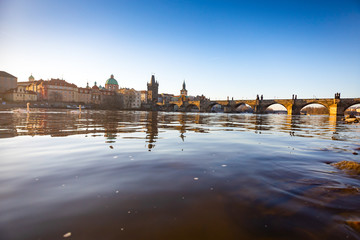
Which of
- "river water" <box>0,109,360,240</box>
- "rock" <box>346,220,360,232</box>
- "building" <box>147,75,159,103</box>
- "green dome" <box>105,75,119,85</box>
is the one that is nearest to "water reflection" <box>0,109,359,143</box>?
"river water" <box>0,109,360,240</box>

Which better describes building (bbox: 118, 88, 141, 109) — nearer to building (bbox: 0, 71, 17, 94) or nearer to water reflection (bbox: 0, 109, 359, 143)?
building (bbox: 0, 71, 17, 94)

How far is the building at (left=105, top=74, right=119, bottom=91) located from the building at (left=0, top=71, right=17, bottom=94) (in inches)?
2219

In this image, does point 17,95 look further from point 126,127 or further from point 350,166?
point 350,166

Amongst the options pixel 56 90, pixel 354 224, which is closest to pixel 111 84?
pixel 56 90

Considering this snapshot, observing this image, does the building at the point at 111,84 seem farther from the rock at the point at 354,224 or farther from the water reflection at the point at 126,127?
the rock at the point at 354,224

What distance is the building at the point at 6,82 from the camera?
80812mm

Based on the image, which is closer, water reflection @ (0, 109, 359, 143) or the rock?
the rock

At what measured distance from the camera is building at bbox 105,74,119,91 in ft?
445

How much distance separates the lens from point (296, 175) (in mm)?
3775

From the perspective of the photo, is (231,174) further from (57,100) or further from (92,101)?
(92,101)

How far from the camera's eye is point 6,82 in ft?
269

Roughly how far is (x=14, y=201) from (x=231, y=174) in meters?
3.48

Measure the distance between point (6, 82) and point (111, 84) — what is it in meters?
61.3

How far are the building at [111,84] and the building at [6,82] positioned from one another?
185ft
